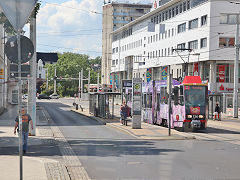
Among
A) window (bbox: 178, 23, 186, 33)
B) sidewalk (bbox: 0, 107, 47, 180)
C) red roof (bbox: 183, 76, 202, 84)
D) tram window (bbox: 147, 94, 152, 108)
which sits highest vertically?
A: window (bbox: 178, 23, 186, 33)

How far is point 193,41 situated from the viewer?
6294cm

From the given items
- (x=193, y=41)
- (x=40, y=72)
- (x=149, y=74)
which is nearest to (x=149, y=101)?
(x=193, y=41)

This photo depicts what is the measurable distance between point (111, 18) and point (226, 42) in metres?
69.5

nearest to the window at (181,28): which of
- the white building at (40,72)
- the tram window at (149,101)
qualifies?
the tram window at (149,101)

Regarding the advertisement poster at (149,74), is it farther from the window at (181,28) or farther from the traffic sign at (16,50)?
the traffic sign at (16,50)

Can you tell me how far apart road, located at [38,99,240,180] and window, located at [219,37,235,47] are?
39.9 m

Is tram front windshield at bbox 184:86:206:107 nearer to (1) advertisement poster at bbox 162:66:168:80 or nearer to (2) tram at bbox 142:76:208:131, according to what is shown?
(2) tram at bbox 142:76:208:131

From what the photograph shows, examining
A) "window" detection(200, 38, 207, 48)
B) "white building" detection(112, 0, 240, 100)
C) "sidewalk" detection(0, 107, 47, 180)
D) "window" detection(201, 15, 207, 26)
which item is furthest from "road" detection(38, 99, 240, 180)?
"window" detection(201, 15, 207, 26)

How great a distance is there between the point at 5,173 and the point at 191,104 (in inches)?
650

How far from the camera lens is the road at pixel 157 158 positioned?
1141 cm

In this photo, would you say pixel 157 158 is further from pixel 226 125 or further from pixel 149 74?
pixel 149 74

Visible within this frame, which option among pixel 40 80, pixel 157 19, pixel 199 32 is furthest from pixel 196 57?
pixel 40 80

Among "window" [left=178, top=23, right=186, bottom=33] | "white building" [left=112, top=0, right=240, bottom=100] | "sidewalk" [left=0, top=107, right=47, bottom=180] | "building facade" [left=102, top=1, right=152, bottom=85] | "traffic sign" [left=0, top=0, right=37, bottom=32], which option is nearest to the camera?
"traffic sign" [left=0, top=0, right=37, bottom=32]

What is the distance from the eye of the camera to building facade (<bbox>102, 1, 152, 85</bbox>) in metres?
121
